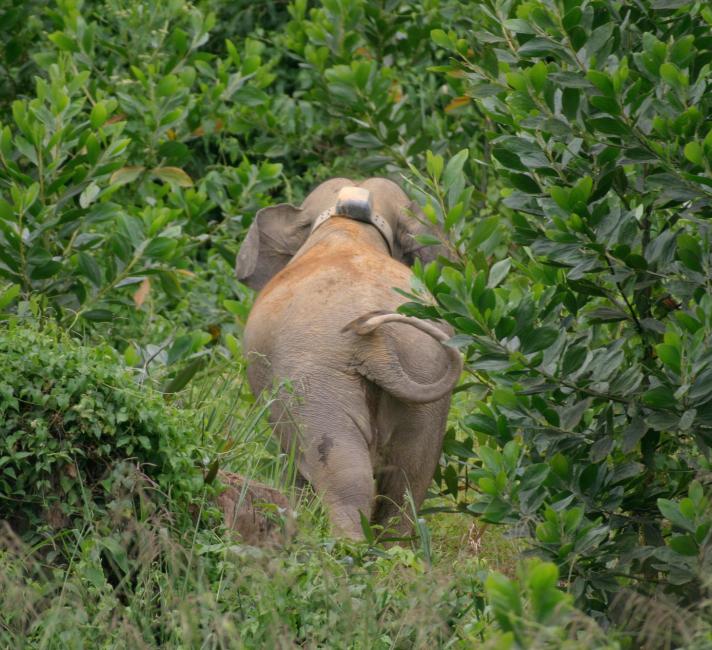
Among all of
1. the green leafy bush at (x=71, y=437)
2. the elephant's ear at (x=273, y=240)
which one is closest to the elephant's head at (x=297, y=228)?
the elephant's ear at (x=273, y=240)

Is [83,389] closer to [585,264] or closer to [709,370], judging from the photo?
[585,264]

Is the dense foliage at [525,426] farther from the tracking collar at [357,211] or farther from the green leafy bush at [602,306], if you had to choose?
the tracking collar at [357,211]

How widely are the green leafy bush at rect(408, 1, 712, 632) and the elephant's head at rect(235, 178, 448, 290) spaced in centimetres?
105

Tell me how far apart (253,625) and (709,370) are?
4.79 feet

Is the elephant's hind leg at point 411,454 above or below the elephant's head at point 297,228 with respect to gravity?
below

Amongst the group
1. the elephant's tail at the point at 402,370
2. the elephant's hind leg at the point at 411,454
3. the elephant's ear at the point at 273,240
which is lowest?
the elephant's hind leg at the point at 411,454

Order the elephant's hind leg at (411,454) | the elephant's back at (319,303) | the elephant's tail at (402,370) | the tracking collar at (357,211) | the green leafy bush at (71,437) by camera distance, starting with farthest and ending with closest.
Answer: the tracking collar at (357,211) → the elephant's hind leg at (411,454) → the elephant's back at (319,303) → the elephant's tail at (402,370) → the green leafy bush at (71,437)

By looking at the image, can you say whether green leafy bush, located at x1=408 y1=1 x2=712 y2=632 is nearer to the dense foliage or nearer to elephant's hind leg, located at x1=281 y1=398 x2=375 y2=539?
the dense foliage

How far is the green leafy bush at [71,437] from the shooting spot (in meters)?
4.46

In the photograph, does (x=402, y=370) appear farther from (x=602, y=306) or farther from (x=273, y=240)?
(x=273, y=240)

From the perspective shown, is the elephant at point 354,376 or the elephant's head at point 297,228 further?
the elephant's head at point 297,228


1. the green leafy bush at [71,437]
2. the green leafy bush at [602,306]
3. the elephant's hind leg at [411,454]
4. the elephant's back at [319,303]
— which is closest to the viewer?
the green leafy bush at [602,306]

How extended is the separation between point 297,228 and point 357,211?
395 mm

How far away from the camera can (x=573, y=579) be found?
178 inches
